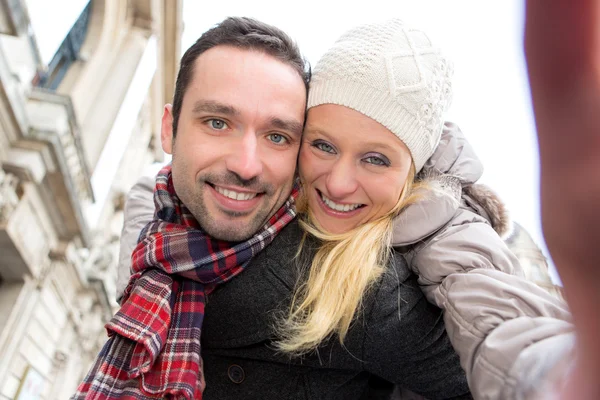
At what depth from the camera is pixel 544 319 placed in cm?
118

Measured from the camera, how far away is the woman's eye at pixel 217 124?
2.05 metres

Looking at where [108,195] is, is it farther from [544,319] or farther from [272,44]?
[544,319]

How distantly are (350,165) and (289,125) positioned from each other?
1.05 ft

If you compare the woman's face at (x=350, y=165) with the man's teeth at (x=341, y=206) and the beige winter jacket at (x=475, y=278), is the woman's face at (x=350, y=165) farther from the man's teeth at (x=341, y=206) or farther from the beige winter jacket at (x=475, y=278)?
the beige winter jacket at (x=475, y=278)

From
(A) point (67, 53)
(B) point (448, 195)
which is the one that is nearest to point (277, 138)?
(B) point (448, 195)

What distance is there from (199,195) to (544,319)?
4.47ft

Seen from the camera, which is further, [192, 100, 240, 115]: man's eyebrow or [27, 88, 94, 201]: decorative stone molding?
[27, 88, 94, 201]: decorative stone molding

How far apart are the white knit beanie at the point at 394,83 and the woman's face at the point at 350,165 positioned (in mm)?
51

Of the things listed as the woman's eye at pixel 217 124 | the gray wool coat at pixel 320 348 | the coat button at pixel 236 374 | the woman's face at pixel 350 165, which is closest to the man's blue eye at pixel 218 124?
the woman's eye at pixel 217 124

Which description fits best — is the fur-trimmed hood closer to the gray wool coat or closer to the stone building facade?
the gray wool coat

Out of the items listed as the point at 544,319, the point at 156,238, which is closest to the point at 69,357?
the point at 156,238

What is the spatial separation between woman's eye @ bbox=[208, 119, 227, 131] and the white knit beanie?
379mm

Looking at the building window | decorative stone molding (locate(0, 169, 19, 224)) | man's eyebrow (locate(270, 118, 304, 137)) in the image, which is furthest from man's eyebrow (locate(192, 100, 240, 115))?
the building window

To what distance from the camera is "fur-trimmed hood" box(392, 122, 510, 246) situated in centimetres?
181
